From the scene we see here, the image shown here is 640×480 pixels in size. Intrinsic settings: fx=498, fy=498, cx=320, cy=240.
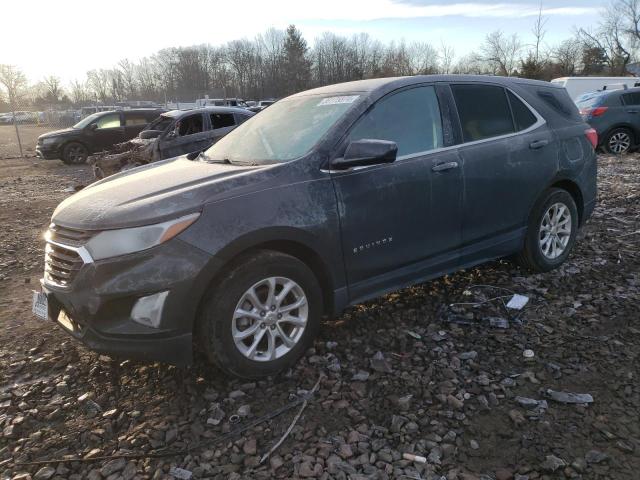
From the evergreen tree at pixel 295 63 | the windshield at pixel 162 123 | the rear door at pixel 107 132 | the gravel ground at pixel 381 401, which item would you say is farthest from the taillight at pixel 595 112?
the evergreen tree at pixel 295 63

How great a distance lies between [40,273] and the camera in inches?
208

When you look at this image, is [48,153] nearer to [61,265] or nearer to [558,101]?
[61,265]

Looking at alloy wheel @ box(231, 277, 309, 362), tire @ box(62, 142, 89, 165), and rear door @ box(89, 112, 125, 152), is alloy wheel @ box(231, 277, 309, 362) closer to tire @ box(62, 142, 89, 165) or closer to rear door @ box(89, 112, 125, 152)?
rear door @ box(89, 112, 125, 152)

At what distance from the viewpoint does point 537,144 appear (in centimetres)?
421

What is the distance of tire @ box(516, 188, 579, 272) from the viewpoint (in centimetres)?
436

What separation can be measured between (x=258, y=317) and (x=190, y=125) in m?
9.00

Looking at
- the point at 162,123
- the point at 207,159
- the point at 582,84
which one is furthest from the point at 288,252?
the point at 582,84

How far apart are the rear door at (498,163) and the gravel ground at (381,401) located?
527 mm

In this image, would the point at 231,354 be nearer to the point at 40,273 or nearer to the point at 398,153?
the point at 398,153

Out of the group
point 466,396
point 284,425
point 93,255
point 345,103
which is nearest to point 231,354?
point 284,425

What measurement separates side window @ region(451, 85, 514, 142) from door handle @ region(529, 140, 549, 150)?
8.6 inches

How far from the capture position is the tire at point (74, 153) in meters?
16.0

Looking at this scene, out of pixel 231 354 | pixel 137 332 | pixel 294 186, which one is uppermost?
pixel 294 186

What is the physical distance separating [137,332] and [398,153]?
79.6 inches
